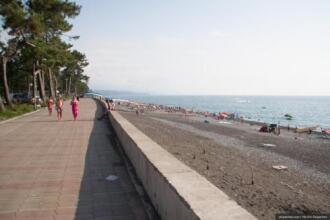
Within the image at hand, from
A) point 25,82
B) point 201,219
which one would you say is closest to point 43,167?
point 201,219

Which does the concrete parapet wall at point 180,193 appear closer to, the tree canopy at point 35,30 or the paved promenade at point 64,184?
the paved promenade at point 64,184

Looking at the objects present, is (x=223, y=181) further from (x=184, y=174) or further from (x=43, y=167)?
(x=184, y=174)

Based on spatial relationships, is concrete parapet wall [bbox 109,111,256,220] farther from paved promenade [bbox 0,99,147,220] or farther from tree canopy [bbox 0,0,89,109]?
tree canopy [bbox 0,0,89,109]

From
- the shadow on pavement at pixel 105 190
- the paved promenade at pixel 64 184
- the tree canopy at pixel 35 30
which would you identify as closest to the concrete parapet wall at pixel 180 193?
the shadow on pavement at pixel 105 190

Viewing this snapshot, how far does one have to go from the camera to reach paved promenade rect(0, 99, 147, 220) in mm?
5043

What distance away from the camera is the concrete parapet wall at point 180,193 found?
311cm

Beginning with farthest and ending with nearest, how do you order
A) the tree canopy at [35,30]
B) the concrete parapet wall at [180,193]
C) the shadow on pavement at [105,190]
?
the tree canopy at [35,30], the shadow on pavement at [105,190], the concrete parapet wall at [180,193]

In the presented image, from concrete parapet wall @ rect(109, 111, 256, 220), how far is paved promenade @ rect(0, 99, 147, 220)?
46 cm

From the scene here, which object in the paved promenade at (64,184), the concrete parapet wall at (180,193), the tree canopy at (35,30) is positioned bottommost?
the paved promenade at (64,184)

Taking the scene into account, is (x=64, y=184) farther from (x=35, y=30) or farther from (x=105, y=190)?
(x=35, y=30)

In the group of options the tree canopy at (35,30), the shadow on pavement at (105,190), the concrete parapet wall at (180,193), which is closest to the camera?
the concrete parapet wall at (180,193)

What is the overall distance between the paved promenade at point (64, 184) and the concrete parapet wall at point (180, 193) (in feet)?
1.51

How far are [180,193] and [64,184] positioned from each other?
3593mm

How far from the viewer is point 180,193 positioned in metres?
3.64
